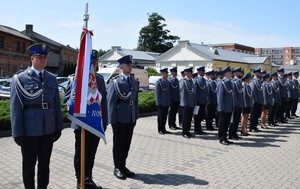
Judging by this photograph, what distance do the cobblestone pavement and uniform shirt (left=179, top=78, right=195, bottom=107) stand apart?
1.05m

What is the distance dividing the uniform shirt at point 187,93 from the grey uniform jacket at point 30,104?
574 cm

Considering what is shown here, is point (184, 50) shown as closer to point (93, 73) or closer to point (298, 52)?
point (93, 73)

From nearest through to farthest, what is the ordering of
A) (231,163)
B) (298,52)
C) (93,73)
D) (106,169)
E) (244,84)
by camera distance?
(93,73), (106,169), (231,163), (244,84), (298,52)

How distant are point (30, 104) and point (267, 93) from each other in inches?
368

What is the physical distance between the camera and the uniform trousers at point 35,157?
3980 millimetres

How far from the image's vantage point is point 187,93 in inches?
369

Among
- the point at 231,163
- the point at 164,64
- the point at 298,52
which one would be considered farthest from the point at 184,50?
the point at 298,52

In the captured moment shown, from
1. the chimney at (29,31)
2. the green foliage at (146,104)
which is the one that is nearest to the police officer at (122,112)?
the green foliage at (146,104)

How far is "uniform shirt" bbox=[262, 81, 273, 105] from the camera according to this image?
1134 cm

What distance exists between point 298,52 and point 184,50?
9164 cm

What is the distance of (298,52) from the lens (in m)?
128

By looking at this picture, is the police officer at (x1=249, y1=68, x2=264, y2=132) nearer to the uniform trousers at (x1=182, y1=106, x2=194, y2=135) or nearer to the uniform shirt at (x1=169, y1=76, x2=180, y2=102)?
the uniform shirt at (x1=169, y1=76, x2=180, y2=102)

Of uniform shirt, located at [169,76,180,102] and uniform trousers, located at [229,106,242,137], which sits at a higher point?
uniform shirt, located at [169,76,180,102]

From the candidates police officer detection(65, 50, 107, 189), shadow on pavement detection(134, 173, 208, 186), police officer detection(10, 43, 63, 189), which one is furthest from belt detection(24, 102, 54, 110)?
shadow on pavement detection(134, 173, 208, 186)
